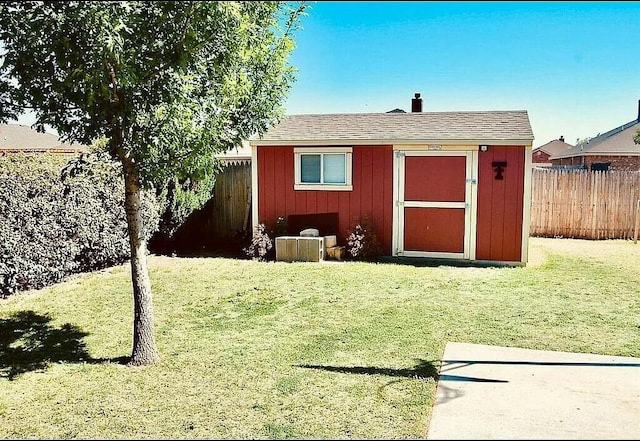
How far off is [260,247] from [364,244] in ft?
6.96

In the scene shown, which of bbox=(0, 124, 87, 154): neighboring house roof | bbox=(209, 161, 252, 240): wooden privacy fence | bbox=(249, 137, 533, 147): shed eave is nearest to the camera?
bbox=(249, 137, 533, 147): shed eave

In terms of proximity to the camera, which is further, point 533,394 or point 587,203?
point 587,203

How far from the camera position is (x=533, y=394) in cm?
401

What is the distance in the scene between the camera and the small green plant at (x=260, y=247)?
34.6ft

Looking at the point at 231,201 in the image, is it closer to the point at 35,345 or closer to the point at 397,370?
the point at 35,345

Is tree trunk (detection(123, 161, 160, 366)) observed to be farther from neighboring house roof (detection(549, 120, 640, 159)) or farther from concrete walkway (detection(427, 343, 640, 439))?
neighboring house roof (detection(549, 120, 640, 159))

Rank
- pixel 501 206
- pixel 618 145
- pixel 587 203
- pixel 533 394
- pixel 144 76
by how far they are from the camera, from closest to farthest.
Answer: pixel 533 394
pixel 144 76
pixel 501 206
pixel 587 203
pixel 618 145

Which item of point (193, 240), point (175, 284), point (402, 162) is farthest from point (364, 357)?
point (193, 240)

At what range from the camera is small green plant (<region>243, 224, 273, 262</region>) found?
1054cm

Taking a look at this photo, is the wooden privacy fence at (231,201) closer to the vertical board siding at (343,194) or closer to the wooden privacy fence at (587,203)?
the vertical board siding at (343,194)

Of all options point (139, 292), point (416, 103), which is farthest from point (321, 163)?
point (139, 292)

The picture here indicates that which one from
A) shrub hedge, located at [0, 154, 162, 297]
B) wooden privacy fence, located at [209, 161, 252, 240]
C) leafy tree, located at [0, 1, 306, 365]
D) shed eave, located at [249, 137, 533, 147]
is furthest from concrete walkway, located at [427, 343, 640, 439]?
wooden privacy fence, located at [209, 161, 252, 240]

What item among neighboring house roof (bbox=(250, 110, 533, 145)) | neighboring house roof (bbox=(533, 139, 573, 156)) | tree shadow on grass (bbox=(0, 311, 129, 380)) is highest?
neighboring house roof (bbox=(533, 139, 573, 156))

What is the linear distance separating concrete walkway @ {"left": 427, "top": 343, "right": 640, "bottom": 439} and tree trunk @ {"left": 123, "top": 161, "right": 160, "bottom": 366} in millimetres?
2659
